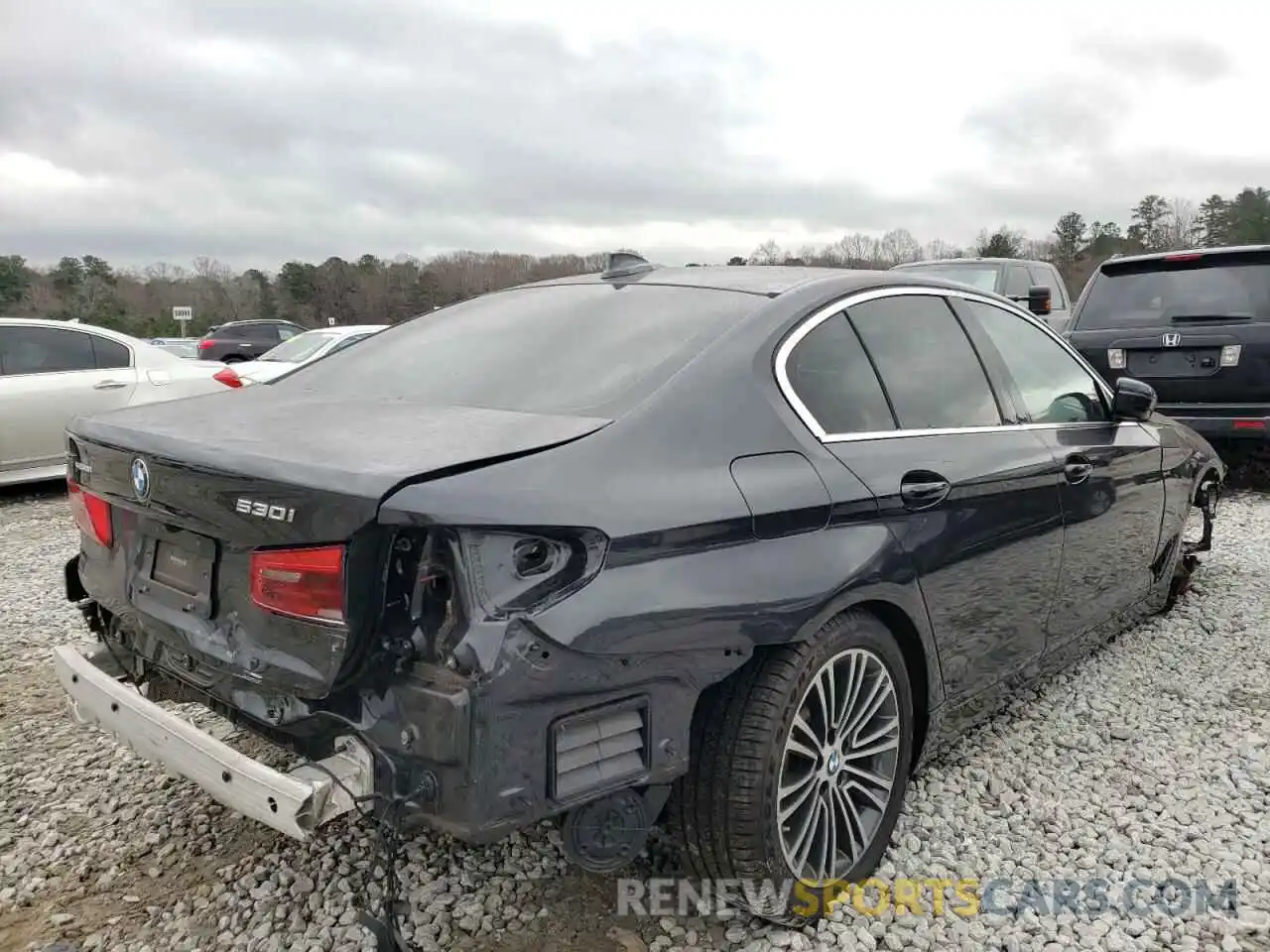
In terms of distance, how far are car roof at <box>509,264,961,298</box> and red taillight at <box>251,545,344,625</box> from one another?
55.0 inches

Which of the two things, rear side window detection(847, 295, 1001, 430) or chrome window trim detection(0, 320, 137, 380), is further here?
chrome window trim detection(0, 320, 137, 380)

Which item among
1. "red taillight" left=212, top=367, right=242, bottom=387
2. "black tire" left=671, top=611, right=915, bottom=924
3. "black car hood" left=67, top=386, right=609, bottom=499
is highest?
"black car hood" left=67, top=386, right=609, bottom=499

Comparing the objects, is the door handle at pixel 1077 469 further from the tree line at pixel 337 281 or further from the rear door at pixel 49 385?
the tree line at pixel 337 281

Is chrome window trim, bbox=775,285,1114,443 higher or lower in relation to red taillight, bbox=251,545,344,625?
higher

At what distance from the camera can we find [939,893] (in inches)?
98.8

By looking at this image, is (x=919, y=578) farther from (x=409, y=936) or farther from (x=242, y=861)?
(x=242, y=861)

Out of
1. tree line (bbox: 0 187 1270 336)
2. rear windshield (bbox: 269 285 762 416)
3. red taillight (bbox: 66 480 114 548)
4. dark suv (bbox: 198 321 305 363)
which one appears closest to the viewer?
rear windshield (bbox: 269 285 762 416)

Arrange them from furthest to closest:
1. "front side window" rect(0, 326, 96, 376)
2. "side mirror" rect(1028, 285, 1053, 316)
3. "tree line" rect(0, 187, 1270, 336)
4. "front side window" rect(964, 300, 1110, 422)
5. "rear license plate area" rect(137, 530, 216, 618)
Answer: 1. "tree line" rect(0, 187, 1270, 336)
2. "side mirror" rect(1028, 285, 1053, 316)
3. "front side window" rect(0, 326, 96, 376)
4. "front side window" rect(964, 300, 1110, 422)
5. "rear license plate area" rect(137, 530, 216, 618)

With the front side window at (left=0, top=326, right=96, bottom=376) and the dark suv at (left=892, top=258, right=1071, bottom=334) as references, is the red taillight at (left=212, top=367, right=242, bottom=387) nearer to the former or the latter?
the front side window at (left=0, top=326, right=96, bottom=376)

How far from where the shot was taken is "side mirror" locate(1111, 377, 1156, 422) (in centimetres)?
365

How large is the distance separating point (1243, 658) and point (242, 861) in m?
3.97

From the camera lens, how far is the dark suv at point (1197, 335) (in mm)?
6727

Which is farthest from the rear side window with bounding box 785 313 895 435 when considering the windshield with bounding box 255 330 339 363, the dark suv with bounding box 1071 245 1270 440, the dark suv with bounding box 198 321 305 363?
the dark suv with bounding box 198 321 305 363

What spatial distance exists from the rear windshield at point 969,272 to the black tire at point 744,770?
855 cm
